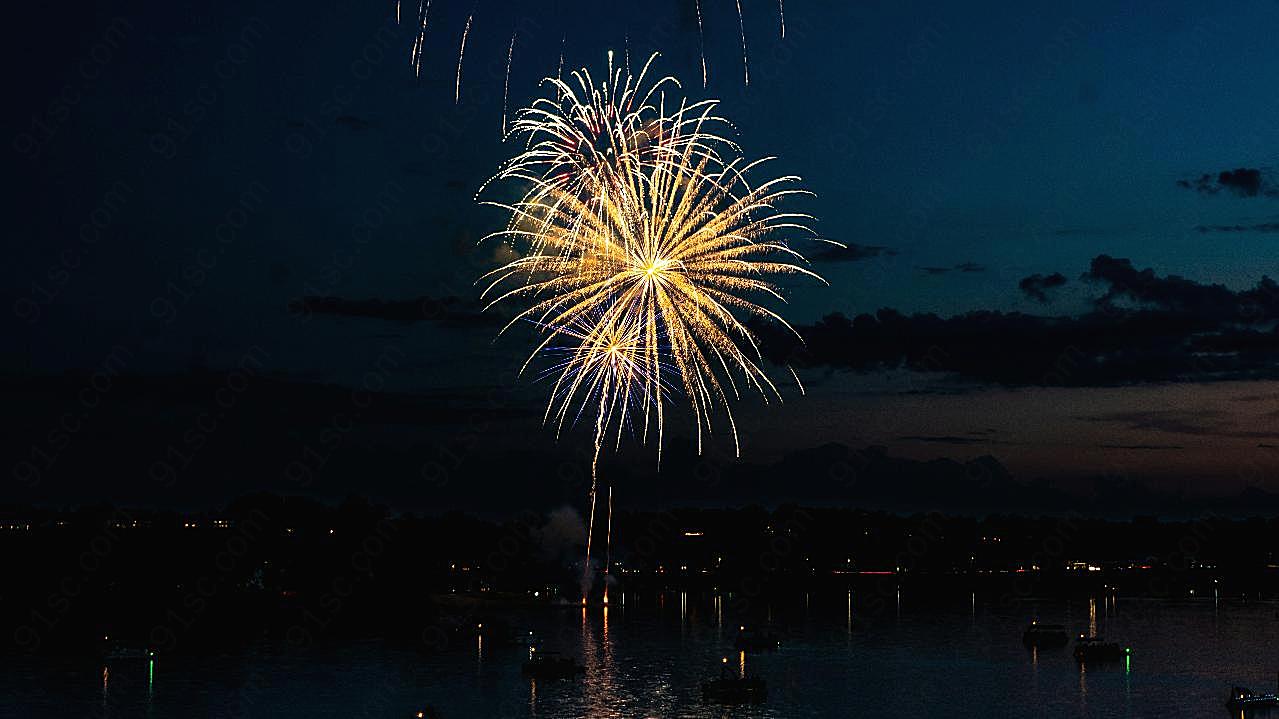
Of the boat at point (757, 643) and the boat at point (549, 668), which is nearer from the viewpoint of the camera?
the boat at point (549, 668)

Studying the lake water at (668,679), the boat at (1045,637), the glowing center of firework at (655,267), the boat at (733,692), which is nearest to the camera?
the glowing center of firework at (655,267)

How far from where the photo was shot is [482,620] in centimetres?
14400

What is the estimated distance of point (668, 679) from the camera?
10938 centimetres

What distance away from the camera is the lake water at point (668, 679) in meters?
91.9

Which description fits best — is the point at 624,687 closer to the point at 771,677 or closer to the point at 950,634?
the point at 771,677

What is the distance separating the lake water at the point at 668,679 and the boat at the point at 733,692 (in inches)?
55.8

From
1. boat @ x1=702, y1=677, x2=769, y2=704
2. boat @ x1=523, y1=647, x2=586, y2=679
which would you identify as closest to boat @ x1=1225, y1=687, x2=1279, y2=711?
boat @ x1=702, y1=677, x2=769, y2=704

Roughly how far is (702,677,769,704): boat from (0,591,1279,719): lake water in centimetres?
142

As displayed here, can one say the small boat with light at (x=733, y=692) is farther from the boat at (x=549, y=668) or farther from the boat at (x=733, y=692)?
the boat at (x=549, y=668)

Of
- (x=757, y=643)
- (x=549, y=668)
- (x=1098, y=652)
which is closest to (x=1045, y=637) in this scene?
(x=1098, y=652)

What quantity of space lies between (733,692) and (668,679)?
17160mm

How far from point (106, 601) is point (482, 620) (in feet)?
164

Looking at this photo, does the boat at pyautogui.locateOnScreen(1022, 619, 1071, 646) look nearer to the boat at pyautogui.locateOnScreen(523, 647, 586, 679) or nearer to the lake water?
the lake water

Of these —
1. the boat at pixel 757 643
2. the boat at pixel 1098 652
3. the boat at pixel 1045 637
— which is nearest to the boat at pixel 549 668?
the boat at pixel 757 643
